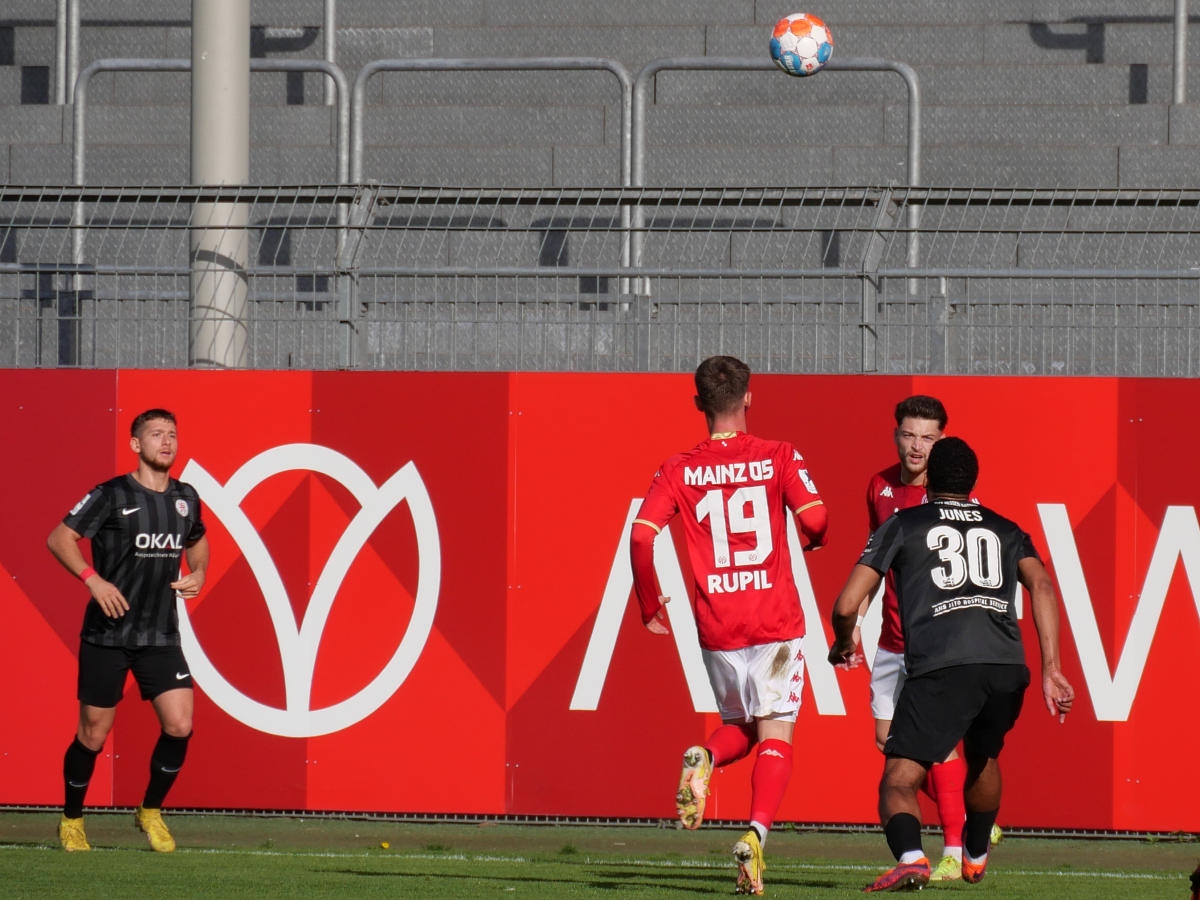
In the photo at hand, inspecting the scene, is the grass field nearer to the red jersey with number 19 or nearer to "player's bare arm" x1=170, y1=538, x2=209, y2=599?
the red jersey with number 19

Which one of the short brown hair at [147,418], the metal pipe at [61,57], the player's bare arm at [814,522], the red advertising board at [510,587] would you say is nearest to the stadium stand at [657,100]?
the metal pipe at [61,57]

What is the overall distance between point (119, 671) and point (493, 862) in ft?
6.45

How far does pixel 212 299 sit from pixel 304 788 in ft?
9.17

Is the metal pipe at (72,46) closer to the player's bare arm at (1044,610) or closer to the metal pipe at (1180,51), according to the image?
the metal pipe at (1180,51)

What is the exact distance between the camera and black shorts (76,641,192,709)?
802 cm

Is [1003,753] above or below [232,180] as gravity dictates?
below

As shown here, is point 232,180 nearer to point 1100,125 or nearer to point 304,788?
point 304,788

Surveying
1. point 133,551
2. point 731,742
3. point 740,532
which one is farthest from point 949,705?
point 133,551

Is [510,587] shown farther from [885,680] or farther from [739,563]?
[739,563]

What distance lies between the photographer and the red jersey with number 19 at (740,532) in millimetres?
6645

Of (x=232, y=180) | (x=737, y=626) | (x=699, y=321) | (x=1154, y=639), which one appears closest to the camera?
(x=737, y=626)

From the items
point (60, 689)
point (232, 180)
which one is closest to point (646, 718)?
point (60, 689)

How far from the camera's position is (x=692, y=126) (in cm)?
1455

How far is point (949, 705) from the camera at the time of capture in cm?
622
